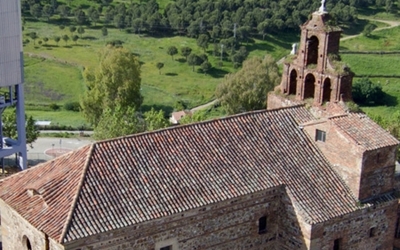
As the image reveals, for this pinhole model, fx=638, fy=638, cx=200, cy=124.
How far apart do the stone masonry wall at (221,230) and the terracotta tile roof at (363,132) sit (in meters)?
4.24

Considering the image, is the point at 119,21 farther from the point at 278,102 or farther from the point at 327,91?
the point at 327,91

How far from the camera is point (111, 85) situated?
193 ft

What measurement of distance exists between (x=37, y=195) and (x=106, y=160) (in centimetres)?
291

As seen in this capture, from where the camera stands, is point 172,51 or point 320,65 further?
point 172,51

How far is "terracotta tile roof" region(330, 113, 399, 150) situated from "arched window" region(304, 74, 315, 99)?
2719mm

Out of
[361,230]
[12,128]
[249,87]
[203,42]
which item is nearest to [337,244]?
[361,230]

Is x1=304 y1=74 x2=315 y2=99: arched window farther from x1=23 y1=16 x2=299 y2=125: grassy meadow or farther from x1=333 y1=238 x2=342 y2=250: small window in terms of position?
x1=23 y1=16 x2=299 y2=125: grassy meadow

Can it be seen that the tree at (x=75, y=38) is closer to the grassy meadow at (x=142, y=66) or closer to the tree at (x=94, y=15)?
the grassy meadow at (x=142, y=66)

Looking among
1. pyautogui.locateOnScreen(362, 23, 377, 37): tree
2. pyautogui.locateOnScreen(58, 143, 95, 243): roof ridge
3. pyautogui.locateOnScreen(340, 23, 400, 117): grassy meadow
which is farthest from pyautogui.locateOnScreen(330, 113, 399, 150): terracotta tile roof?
pyautogui.locateOnScreen(362, 23, 377, 37): tree

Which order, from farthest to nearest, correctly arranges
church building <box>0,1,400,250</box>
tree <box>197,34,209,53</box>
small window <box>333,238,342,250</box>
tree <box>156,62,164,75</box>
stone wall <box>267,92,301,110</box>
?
tree <box>197,34,209,53</box> < tree <box>156,62,164,75</box> < stone wall <box>267,92,301,110</box> < small window <box>333,238,342,250</box> < church building <box>0,1,400,250</box>

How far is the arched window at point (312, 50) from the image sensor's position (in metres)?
31.0

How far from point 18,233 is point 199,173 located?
7.48 m

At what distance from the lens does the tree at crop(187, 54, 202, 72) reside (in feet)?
253

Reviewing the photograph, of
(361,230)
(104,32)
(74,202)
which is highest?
(74,202)
